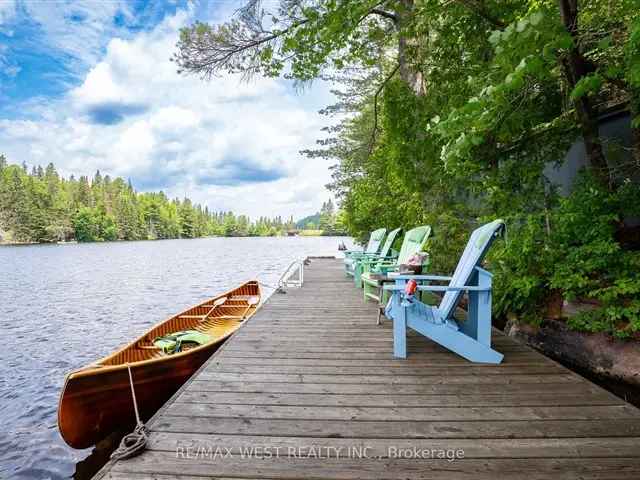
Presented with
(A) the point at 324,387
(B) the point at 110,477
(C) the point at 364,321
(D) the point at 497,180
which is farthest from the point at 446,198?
(B) the point at 110,477

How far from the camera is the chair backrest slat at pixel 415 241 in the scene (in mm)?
5281

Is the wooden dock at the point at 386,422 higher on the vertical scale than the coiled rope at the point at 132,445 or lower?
lower

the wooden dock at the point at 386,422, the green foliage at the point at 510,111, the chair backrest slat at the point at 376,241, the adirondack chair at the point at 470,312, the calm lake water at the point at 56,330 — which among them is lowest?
the calm lake water at the point at 56,330

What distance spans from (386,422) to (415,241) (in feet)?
12.4

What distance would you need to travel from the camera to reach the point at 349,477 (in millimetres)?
1540

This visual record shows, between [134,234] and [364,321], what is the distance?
80.5 m

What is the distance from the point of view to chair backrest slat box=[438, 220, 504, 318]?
3.01 metres

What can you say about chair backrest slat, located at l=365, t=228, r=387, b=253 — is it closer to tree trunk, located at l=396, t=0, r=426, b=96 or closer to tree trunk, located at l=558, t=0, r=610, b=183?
tree trunk, located at l=396, t=0, r=426, b=96

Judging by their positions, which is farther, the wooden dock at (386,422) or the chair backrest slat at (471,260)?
the chair backrest slat at (471,260)

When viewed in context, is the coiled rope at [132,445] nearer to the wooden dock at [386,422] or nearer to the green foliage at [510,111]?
the wooden dock at [386,422]

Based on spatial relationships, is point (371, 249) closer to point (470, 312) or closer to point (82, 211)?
point (470, 312)

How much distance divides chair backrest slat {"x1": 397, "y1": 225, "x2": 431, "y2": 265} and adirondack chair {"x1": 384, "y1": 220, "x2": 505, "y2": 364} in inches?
76.9

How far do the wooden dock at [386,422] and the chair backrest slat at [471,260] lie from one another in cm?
50

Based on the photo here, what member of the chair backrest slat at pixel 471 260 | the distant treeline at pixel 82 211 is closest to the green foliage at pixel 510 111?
the chair backrest slat at pixel 471 260
